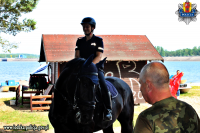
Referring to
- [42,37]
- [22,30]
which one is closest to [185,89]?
[42,37]

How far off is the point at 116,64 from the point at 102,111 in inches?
467

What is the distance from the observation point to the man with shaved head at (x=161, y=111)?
1.92 metres

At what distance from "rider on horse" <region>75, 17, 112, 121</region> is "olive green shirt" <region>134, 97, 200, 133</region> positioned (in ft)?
11.7

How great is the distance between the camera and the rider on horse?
555cm

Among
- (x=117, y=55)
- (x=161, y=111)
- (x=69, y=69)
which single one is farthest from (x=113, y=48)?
(x=161, y=111)

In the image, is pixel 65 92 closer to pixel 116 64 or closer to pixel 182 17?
pixel 116 64

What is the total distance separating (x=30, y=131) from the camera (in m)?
9.62

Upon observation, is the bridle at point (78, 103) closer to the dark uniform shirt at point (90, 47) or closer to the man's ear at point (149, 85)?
the dark uniform shirt at point (90, 47)

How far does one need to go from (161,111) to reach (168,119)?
87mm

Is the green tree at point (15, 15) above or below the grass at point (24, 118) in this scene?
above

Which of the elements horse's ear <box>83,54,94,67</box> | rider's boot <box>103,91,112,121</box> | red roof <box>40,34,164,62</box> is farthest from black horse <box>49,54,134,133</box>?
red roof <box>40,34,164,62</box>

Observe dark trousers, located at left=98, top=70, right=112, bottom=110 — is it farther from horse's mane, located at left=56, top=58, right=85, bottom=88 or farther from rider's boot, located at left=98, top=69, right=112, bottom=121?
horse's mane, located at left=56, top=58, right=85, bottom=88

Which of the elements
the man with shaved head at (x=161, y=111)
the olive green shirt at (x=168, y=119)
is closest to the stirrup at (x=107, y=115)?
the man with shaved head at (x=161, y=111)

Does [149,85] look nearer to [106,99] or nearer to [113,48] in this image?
[106,99]
